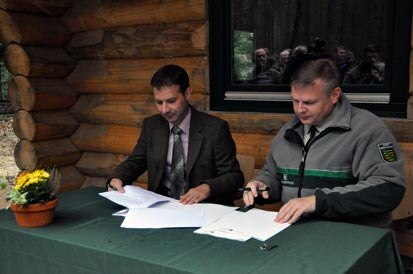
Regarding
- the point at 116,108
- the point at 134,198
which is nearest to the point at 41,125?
the point at 116,108

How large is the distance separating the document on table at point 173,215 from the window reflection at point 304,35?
1.67 metres

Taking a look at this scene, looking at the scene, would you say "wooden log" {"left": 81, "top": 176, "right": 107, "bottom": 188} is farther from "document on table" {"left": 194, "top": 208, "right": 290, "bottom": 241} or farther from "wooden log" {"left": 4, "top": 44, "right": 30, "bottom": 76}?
"document on table" {"left": 194, "top": 208, "right": 290, "bottom": 241}

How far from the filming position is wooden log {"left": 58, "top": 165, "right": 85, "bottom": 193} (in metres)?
4.82

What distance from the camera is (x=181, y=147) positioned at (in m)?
2.93

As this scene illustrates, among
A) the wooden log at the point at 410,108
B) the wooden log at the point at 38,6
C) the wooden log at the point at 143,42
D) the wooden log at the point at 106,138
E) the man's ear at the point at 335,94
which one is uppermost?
the wooden log at the point at 38,6

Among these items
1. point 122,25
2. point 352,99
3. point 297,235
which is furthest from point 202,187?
point 122,25

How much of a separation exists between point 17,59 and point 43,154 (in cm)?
93

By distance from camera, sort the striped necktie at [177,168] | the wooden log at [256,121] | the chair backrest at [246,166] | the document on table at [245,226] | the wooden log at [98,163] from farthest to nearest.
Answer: the wooden log at [98,163], the wooden log at [256,121], the chair backrest at [246,166], the striped necktie at [177,168], the document on table at [245,226]

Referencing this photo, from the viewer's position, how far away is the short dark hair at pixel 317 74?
228 centimetres

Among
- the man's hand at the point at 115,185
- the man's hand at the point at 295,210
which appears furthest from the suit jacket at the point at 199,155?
the man's hand at the point at 295,210

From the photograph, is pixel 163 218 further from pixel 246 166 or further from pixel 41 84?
pixel 41 84

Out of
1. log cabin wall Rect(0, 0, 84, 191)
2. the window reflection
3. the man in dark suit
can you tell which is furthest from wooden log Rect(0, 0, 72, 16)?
the man in dark suit

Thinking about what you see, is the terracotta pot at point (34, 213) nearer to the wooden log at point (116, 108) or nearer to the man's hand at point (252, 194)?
the man's hand at point (252, 194)

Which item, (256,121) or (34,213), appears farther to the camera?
(256,121)
